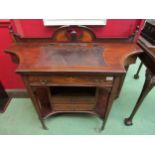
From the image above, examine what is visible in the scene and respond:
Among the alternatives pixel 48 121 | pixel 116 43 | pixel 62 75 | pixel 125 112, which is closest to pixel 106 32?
pixel 116 43

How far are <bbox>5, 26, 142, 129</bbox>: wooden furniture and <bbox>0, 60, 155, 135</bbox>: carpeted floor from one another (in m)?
0.19

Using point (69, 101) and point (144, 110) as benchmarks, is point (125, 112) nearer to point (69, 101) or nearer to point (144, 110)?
point (144, 110)

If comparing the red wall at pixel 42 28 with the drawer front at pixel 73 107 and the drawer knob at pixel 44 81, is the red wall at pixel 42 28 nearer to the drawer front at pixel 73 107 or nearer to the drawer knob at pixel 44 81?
the drawer knob at pixel 44 81

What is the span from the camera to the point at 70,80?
2.72 ft

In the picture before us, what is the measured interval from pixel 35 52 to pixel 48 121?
0.76 meters

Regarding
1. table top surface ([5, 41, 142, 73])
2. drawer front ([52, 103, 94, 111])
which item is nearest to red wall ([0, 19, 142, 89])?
table top surface ([5, 41, 142, 73])

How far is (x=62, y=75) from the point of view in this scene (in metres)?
0.79

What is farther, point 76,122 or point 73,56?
point 76,122

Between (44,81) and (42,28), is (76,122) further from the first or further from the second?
(42,28)

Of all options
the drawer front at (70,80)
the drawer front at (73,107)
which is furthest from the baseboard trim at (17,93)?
the drawer front at (70,80)

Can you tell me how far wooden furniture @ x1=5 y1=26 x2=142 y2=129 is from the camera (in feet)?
2.56

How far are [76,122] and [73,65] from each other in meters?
0.76

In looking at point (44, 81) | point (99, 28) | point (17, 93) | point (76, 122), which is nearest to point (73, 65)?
point (44, 81)

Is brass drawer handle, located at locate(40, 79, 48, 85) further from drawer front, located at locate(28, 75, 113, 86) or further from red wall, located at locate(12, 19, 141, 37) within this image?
red wall, located at locate(12, 19, 141, 37)
